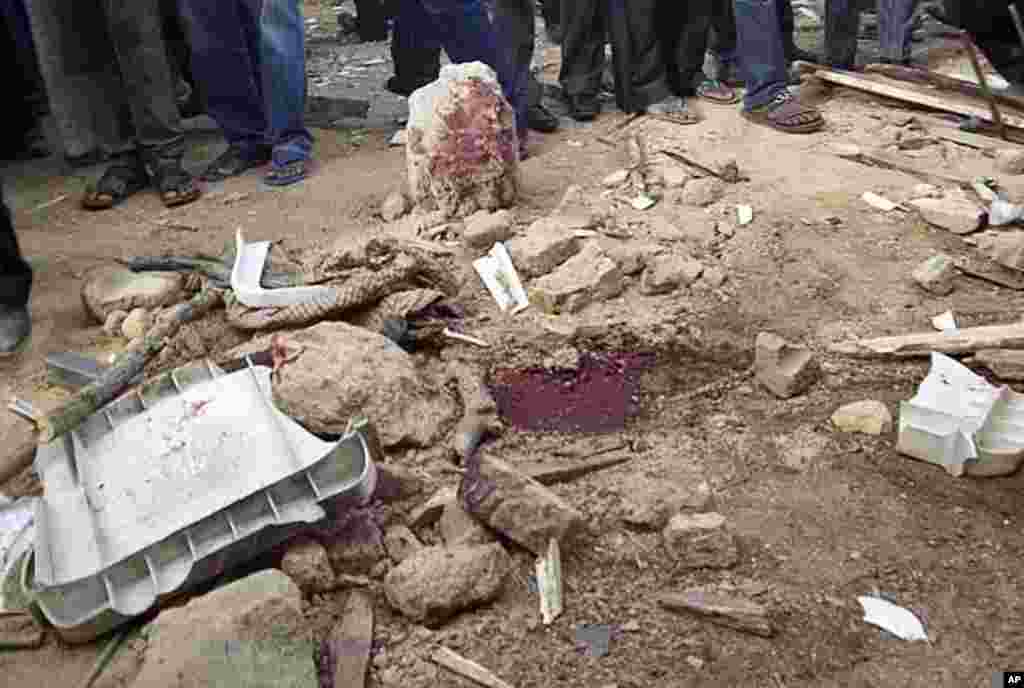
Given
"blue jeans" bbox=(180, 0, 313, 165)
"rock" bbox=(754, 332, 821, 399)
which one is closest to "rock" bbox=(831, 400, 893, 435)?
"rock" bbox=(754, 332, 821, 399)

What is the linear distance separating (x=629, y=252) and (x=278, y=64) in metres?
2.56

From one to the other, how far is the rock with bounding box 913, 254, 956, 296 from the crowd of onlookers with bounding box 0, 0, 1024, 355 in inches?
71.9

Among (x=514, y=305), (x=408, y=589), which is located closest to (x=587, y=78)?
(x=514, y=305)

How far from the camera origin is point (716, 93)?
6648 mm

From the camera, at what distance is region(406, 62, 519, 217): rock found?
16.5ft

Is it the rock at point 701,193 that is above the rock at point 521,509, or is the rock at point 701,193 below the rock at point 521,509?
below

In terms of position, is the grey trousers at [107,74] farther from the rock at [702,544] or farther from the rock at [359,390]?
the rock at [702,544]

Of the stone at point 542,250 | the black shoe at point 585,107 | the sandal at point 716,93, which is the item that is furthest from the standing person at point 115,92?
the sandal at point 716,93

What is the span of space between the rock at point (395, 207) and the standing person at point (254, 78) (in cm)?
96

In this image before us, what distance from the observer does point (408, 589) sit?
114 inches

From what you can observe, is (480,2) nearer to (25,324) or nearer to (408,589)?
(25,324)

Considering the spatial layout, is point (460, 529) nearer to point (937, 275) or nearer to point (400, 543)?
point (400, 543)

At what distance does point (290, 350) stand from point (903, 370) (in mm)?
2191

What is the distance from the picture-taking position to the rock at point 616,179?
545 cm
